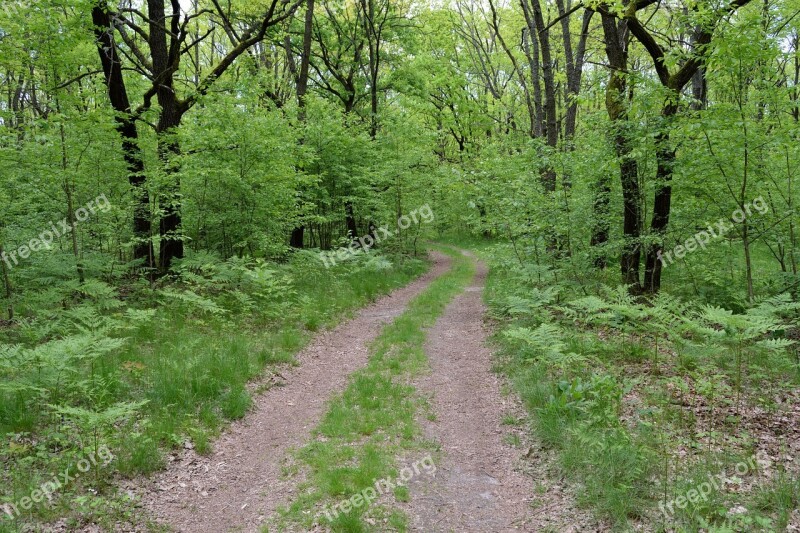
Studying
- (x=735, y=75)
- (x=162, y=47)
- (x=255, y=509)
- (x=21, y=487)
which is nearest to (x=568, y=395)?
(x=255, y=509)

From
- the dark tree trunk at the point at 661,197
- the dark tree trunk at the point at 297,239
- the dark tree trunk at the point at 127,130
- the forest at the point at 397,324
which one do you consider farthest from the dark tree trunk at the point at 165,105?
the dark tree trunk at the point at 661,197

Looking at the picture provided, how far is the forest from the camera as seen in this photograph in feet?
14.3

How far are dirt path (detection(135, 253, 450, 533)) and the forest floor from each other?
0.01 m

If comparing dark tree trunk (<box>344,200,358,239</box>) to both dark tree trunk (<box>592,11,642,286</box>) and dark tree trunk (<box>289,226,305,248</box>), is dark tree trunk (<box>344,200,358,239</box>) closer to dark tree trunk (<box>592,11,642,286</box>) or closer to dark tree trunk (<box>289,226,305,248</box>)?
dark tree trunk (<box>289,226,305,248</box>)

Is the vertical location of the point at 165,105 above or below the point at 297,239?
above

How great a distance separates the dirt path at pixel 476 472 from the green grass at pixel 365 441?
0.88ft

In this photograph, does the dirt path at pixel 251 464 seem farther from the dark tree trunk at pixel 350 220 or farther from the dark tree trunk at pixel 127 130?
the dark tree trunk at pixel 350 220

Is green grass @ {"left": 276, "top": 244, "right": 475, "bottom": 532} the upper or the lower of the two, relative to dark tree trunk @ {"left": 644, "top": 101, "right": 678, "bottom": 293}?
lower

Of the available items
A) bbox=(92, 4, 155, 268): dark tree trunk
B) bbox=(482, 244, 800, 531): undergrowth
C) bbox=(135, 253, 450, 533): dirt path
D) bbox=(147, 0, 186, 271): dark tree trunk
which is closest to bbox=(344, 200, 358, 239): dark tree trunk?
bbox=(147, 0, 186, 271): dark tree trunk

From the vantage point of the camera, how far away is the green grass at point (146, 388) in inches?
170

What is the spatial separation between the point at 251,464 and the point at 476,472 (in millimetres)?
2510

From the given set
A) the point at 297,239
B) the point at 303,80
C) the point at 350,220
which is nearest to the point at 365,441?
the point at 297,239

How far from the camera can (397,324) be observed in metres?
10.6

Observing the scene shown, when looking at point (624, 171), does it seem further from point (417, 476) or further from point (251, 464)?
point (251, 464)
